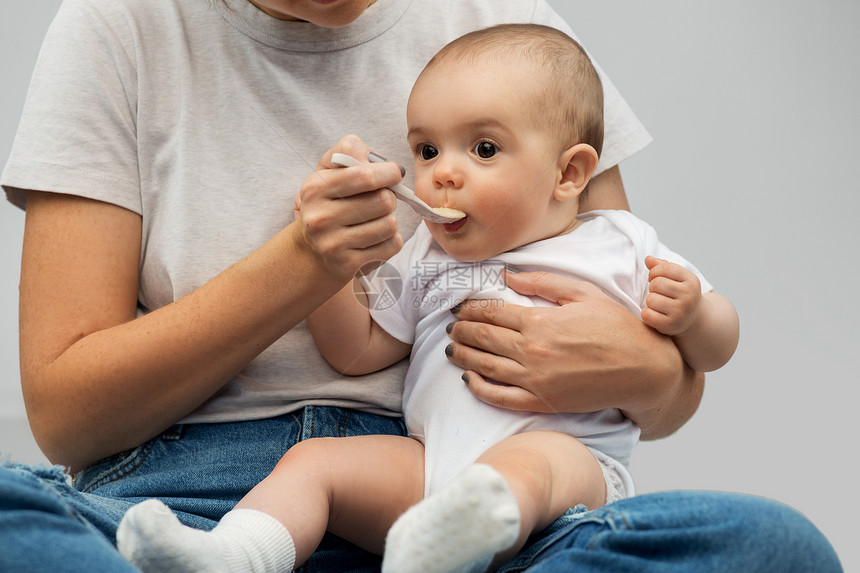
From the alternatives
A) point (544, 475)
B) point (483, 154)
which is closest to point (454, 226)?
point (483, 154)

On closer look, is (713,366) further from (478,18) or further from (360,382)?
(478,18)

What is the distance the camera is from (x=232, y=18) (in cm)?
110

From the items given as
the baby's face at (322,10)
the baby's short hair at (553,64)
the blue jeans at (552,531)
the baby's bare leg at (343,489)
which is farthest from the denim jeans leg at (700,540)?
the baby's face at (322,10)

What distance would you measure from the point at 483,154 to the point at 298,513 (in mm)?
461

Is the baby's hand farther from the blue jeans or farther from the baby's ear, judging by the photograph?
the blue jeans

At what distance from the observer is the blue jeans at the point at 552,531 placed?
67cm

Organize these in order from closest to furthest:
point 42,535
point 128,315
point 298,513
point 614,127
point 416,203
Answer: point 42,535
point 298,513
point 416,203
point 128,315
point 614,127

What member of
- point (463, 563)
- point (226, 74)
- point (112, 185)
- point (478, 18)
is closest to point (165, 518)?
point (463, 563)

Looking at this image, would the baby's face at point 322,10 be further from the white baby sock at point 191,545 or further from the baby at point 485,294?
the white baby sock at point 191,545

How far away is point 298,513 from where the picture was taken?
829 mm

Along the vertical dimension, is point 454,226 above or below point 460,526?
above

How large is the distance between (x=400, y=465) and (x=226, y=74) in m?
0.54

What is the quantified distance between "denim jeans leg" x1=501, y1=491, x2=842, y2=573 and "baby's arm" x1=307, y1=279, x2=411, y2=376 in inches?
15.8

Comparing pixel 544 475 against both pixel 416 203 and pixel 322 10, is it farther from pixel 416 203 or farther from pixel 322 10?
pixel 322 10
